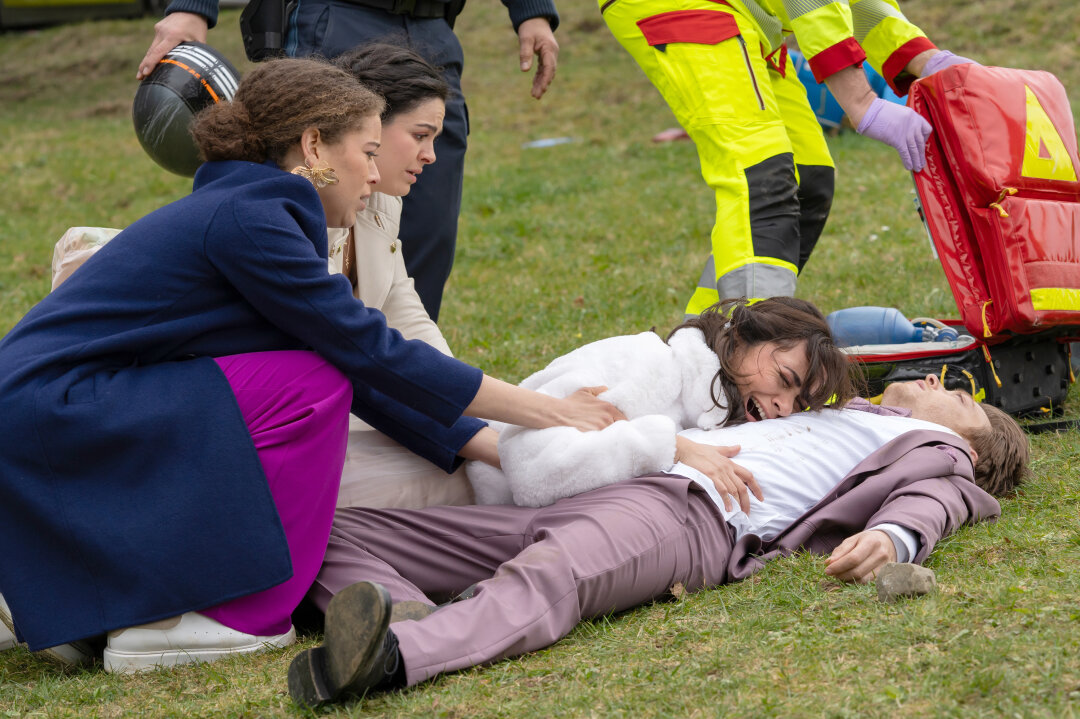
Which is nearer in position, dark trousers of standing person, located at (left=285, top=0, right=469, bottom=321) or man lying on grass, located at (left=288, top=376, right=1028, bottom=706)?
man lying on grass, located at (left=288, top=376, right=1028, bottom=706)

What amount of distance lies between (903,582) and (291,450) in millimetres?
1415

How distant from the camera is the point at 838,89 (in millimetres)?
4184

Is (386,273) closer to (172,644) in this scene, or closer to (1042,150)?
(172,644)

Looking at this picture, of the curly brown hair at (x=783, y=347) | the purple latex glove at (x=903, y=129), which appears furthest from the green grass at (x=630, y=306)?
the purple latex glove at (x=903, y=129)

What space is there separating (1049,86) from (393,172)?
8.18ft

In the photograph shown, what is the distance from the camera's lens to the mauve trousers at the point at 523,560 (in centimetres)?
237

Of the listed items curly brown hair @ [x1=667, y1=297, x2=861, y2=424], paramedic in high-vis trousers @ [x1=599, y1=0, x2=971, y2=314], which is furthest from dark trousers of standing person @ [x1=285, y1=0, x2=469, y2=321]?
curly brown hair @ [x1=667, y1=297, x2=861, y2=424]

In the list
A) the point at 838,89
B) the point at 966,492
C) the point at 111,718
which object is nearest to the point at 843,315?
the point at 838,89

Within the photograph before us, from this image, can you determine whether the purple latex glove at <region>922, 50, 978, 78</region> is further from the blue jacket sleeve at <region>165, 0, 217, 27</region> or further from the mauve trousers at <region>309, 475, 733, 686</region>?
the blue jacket sleeve at <region>165, 0, 217, 27</region>

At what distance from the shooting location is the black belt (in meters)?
4.12

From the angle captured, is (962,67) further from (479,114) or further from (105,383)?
(479,114)

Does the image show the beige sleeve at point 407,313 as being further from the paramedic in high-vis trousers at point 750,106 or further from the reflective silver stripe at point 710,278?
the reflective silver stripe at point 710,278

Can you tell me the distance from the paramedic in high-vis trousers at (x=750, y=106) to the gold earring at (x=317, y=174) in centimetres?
156

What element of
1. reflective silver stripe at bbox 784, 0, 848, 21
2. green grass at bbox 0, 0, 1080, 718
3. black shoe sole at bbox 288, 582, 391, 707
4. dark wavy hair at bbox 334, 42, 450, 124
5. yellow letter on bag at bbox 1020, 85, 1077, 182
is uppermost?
reflective silver stripe at bbox 784, 0, 848, 21
